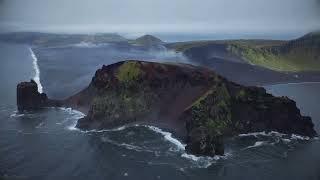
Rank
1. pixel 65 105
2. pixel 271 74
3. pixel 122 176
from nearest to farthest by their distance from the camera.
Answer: pixel 122 176, pixel 65 105, pixel 271 74

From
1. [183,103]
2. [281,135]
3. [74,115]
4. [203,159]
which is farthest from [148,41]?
[203,159]

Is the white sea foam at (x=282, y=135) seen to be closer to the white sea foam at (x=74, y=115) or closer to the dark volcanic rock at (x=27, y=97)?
the white sea foam at (x=74, y=115)

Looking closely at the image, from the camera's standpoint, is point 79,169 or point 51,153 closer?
point 79,169

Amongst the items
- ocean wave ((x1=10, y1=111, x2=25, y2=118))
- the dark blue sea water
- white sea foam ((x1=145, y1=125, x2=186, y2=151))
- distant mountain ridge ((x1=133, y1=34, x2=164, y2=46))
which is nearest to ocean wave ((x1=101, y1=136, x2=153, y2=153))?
the dark blue sea water

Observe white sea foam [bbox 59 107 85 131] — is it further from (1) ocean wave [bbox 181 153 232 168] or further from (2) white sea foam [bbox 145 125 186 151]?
(1) ocean wave [bbox 181 153 232 168]

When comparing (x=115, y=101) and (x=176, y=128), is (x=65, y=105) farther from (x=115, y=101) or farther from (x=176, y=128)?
(x=176, y=128)

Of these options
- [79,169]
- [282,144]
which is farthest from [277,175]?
[79,169]

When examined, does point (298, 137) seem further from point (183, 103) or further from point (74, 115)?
point (74, 115)

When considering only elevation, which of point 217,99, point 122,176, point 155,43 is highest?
point 155,43
